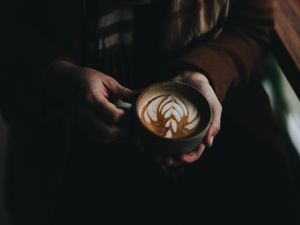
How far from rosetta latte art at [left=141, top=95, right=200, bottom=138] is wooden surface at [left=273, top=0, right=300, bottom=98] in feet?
Answer: 1.18

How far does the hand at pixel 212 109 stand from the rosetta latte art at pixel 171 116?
5 cm

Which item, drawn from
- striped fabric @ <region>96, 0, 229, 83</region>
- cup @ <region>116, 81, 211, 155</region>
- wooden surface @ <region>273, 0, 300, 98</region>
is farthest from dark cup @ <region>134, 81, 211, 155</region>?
wooden surface @ <region>273, 0, 300, 98</region>

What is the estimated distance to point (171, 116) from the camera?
859 millimetres

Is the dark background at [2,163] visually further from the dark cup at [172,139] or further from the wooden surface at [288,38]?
the wooden surface at [288,38]

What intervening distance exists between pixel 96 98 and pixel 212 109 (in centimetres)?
32

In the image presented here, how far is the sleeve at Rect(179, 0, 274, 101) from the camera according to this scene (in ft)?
3.49

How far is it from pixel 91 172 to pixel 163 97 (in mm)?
372

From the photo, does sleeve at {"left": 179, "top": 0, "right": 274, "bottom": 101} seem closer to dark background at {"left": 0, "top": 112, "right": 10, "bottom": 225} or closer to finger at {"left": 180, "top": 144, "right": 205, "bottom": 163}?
finger at {"left": 180, "top": 144, "right": 205, "bottom": 163}

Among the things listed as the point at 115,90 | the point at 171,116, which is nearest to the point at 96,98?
the point at 115,90

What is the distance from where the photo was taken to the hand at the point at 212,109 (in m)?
0.87

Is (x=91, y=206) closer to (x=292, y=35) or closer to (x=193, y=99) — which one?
(x=193, y=99)

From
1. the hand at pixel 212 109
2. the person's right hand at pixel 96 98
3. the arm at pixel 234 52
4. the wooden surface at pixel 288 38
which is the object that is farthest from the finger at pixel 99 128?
the wooden surface at pixel 288 38

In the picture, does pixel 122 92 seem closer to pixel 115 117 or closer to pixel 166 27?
pixel 115 117

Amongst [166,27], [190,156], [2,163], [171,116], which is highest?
[166,27]
